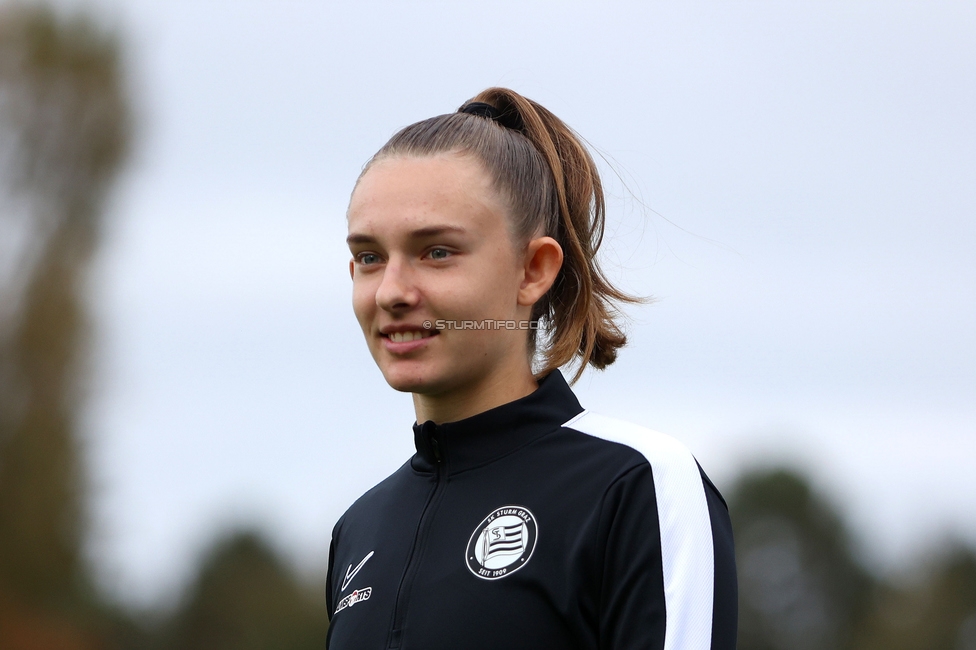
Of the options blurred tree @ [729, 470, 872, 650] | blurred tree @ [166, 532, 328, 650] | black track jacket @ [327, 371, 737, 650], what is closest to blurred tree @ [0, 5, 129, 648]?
blurred tree @ [166, 532, 328, 650]

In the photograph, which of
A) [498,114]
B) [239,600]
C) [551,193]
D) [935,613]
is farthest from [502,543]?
[935,613]

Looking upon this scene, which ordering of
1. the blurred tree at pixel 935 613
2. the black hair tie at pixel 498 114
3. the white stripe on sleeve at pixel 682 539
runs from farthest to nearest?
1. the blurred tree at pixel 935 613
2. the black hair tie at pixel 498 114
3. the white stripe on sleeve at pixel 682 539

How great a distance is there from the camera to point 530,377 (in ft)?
11.9

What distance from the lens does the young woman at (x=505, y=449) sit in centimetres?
307

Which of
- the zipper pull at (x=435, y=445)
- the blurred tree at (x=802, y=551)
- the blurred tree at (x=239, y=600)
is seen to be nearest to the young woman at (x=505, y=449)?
the zipper pull at (x=435, y=445)

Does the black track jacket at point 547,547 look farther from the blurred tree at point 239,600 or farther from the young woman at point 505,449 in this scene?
the blurred tree at point 239,600

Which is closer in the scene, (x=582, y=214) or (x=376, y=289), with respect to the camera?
(x=376, y=289)

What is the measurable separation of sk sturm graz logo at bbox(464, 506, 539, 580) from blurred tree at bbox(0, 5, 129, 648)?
67.2 feet

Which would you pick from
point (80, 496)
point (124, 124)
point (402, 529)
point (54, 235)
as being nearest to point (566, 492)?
point (402, 529)

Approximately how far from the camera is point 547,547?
3154 millimetres

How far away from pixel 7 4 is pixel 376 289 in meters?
24.5

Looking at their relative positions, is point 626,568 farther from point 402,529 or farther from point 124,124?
point 124,124

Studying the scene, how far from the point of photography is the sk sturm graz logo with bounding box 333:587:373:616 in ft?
11.3

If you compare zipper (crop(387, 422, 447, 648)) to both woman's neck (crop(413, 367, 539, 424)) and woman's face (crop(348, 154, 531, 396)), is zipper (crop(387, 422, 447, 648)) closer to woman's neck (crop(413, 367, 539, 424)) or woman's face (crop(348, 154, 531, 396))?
woman's neck (crop(413, 367, 539, 424))
